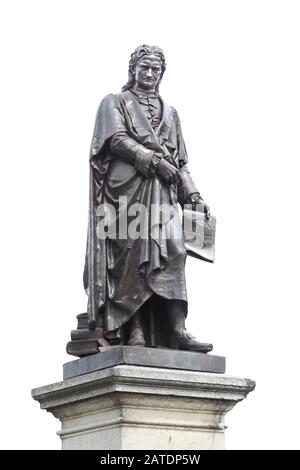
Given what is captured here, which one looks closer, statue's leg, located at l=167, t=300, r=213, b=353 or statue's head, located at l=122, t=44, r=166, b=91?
statue's leg, located at l=167, t=300, r=213, b=353

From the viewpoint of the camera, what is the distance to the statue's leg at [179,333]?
9922mm

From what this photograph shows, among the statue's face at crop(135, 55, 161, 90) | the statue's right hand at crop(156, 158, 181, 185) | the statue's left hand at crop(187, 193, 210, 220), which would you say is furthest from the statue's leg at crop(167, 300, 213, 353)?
the statue's face at crop(135, 55, 161, 90)

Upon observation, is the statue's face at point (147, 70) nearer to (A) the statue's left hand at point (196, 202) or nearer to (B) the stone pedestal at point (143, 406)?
(A) the statue's left hand at point (196, 202)

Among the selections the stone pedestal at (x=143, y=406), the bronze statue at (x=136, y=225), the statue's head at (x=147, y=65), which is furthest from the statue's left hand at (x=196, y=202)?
the stone pedestal at (x=143, y=406)

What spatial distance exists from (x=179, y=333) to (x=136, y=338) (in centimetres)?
48

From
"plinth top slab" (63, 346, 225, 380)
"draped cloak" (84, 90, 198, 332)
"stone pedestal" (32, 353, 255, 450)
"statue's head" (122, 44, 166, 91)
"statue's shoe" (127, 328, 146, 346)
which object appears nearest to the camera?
"stone pedestal" (32, 353, 255, 450)

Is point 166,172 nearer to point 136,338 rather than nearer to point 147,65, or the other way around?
point 147,65

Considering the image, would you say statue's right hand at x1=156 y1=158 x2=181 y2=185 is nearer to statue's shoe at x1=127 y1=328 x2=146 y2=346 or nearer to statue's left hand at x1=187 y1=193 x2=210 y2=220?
statue's left hand at x1=187 y1=193 x2=210 y2=220

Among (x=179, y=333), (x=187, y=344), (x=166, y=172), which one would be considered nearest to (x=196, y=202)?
(x=166, y=172)

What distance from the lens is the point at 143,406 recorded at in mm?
9312

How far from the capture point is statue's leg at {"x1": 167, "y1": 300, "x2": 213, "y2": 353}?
9.92 meters
